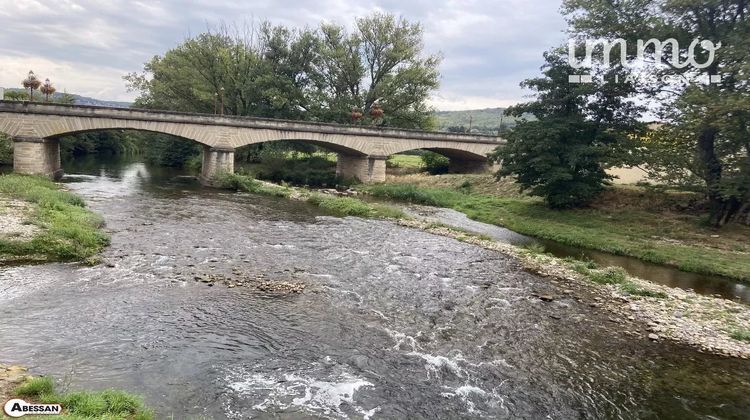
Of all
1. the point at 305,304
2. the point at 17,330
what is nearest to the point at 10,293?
the point at 17,330

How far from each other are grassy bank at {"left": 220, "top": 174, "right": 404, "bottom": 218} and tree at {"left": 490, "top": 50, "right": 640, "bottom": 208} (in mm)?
9741

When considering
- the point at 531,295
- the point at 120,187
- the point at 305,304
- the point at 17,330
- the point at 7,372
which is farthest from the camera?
the point at 120,187

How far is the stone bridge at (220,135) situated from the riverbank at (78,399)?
3546 cm

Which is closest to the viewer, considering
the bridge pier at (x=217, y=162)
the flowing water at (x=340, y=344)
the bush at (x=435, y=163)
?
the flowing water at (x=340, y=344)

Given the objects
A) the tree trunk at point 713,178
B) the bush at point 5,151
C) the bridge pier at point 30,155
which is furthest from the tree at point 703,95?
the bush at point 5,151

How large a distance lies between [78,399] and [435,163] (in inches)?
2165

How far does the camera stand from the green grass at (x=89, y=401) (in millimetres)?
7020

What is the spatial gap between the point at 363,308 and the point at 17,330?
8.22 meters

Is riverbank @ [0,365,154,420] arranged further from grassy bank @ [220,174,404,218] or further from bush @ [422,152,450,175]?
bush @ [422,152,450,175]

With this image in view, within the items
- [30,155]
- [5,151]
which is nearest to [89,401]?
[30,155]

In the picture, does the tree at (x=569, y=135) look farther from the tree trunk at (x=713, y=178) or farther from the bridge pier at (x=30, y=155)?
the bridge pier at (x=30, y=155)

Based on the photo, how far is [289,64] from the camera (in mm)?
58500

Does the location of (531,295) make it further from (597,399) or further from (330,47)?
(330,47)

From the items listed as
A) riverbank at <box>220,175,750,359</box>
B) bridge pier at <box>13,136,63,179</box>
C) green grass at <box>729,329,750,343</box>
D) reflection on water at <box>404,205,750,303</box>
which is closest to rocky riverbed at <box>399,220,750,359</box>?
riverbank at <box>220,175,750,359</box>
